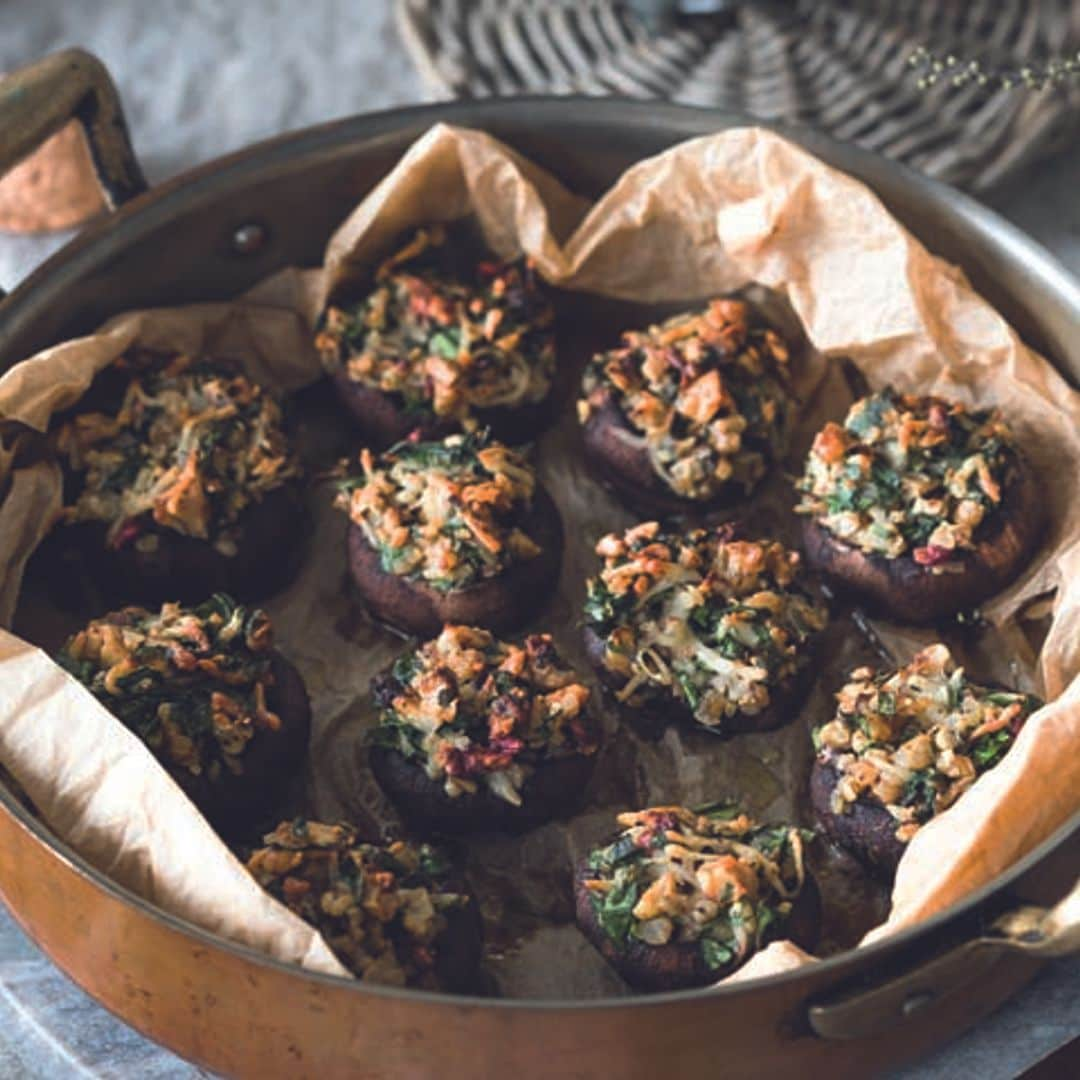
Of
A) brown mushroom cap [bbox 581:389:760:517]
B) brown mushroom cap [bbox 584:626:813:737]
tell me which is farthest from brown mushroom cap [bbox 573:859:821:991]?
brown mushroom cap [bbox 581:389:760:517]

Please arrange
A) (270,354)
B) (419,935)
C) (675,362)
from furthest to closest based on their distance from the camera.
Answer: (270,354), (675,362), (419,935)

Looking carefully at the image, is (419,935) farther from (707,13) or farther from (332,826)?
(707,13)

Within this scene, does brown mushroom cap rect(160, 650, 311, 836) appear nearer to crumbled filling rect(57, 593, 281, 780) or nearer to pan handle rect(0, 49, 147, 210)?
crumbled filling rect(57, 593, 281, 780)

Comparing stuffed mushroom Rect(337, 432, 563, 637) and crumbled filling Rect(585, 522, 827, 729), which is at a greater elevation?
stuffed mushroom Rect(337, 432, 563, 637)

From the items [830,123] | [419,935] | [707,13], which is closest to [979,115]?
[830,123]

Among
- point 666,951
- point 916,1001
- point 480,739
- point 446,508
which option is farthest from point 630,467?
point 916,1001

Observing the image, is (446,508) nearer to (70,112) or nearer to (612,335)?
(612,335)
